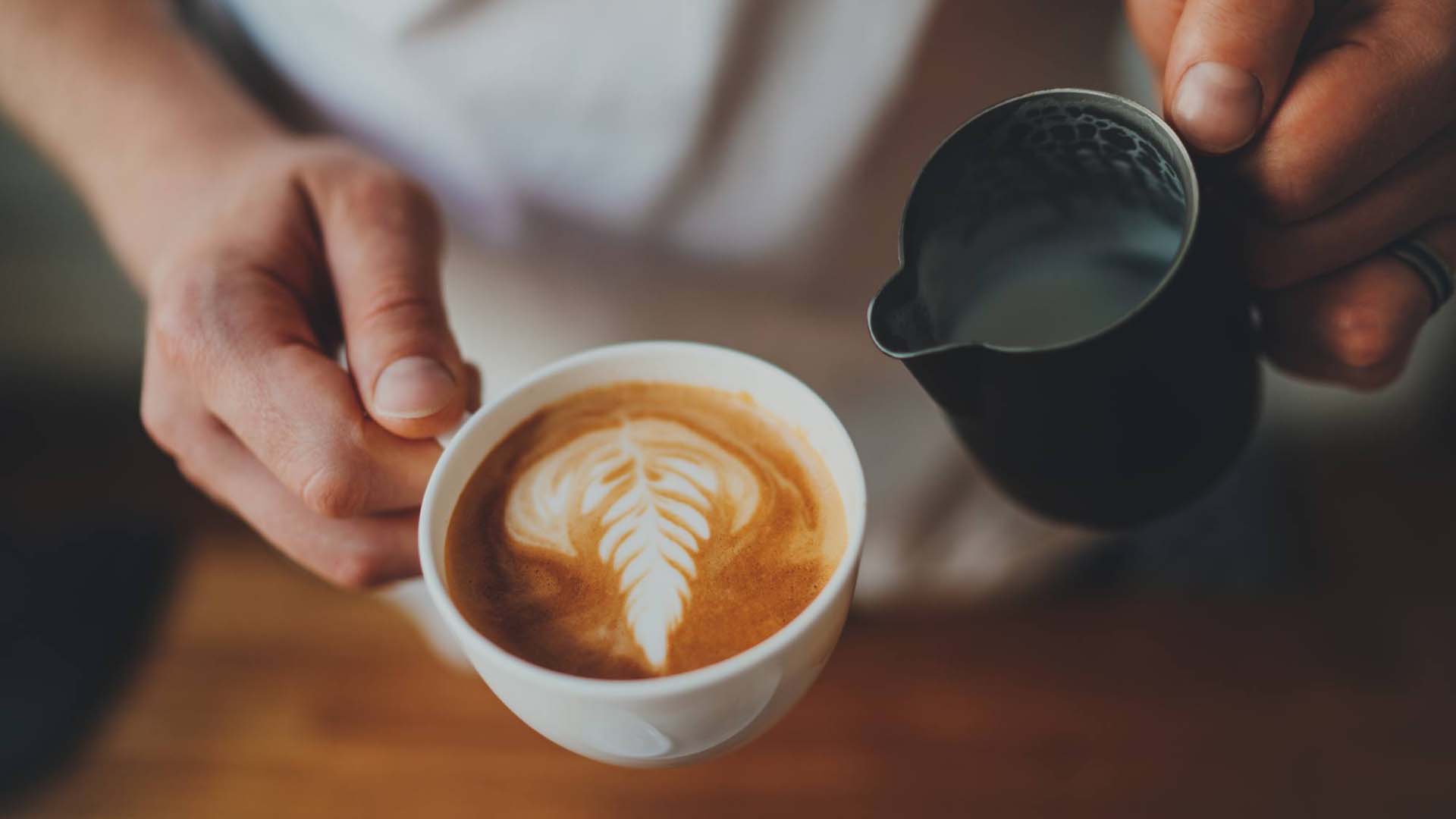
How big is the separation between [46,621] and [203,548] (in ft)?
0.93

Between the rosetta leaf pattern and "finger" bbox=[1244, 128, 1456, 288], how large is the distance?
46cm

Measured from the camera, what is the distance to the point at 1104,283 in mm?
981

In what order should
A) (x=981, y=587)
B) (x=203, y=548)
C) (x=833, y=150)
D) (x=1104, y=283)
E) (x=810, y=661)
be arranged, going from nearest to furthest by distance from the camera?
(x=810, y=661) → (x=1104, y=283) → (x=833, y=150) → (x=981, y=587) → (x=203, y=548)

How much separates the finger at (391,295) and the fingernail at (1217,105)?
1.96ft

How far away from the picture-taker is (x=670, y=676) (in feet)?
Answer: 2.58

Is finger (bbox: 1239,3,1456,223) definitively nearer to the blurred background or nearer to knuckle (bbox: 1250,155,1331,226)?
knuckle (bbox: 1250,155,1331,226)

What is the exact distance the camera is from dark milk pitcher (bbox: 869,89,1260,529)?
790 mm

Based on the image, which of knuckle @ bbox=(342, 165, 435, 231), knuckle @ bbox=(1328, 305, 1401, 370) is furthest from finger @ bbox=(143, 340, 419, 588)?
knuckle @ bbox=(1328, 305, 1401, 370)

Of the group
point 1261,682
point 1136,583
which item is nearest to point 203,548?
point 1136,583

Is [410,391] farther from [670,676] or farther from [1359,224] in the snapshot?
[1359,224]

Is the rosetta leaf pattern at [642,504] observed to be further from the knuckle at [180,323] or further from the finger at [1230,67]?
the finger at [1230,67]

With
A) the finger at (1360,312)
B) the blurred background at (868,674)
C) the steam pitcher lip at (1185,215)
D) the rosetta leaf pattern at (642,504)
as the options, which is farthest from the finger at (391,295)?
the blurred background at (868,674)

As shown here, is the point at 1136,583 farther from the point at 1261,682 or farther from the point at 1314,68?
the point at 1314,68

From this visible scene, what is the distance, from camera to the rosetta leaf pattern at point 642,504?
0.85 m
